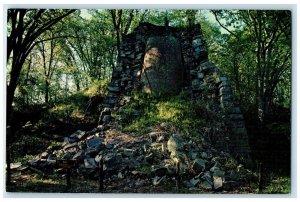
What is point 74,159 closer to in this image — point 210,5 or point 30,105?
point 30,105

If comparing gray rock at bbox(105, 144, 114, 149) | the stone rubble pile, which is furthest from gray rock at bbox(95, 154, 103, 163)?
gray rock at bbox(105, 144, 114, 149)

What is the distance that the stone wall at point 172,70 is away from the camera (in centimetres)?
848

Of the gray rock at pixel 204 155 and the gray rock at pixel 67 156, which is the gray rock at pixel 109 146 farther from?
the gray rock at pixel 204 155

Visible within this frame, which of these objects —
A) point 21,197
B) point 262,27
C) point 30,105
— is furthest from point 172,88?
Result: point 21,197

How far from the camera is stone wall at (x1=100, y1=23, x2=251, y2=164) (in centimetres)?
848

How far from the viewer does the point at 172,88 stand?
30.3ft

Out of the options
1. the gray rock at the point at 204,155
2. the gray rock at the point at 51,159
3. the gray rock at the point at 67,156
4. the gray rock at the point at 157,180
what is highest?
the gray rock at the point at 204,155

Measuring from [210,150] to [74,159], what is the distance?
2444 millimetres

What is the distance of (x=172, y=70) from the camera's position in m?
9.40

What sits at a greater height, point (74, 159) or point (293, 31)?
point (293, 31)

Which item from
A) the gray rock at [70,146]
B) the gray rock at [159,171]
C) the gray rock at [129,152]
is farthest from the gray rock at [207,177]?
the gray rock at [70,146]

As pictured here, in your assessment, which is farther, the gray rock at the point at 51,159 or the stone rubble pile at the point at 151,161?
the gray rock at the point at 51,159

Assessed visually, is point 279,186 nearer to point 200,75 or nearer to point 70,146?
point 200,75

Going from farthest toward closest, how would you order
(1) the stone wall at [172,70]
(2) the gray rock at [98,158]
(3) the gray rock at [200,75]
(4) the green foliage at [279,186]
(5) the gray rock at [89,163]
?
(3) the gray rock at [200,75], (1) the stone wall at [172,70], (2) the gray rock at [98,158], (5) the gray rock at [89,163], (4) the green foliage at [279,186]
